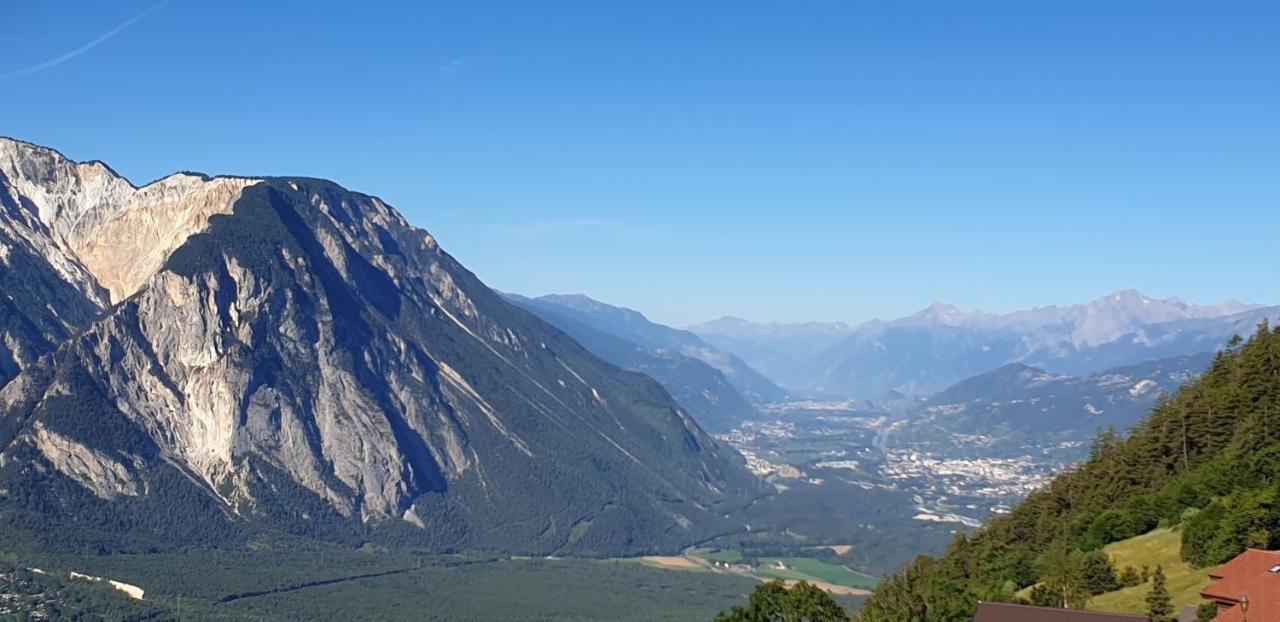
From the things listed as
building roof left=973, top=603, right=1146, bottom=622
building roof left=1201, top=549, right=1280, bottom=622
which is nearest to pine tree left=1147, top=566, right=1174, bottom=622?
building roof left=1201, top=549, right=1280, bottom=622

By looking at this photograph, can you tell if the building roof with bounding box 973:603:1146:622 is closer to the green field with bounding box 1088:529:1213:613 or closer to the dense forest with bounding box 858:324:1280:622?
the green field with bounding box 1088:529:1213:613

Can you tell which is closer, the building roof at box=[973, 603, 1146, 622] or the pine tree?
the building roof at box=[973, 603, 1146, 622]

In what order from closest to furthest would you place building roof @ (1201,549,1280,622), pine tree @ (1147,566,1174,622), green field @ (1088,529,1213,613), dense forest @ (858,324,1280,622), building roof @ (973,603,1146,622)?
1. building roof @ (1201,549,1280,622)
2. building roof @ (973,603,1146,622)
3. pine tree @ (1147,566,1174,622)
4. green field @ (1088,529,1213,613)
5. dense forest @ (858,324,1280,622)

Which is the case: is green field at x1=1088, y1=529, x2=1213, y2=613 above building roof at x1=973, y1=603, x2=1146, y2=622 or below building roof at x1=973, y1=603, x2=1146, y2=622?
below

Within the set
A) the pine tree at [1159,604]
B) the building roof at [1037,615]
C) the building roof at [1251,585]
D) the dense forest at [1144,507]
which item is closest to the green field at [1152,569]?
the dense forest at [1144,507]

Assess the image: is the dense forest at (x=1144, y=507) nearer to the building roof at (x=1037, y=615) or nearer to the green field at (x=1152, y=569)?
the green field at (x=1152, y=569)

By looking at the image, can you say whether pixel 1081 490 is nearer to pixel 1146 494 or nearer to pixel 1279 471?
pixel 1146 494

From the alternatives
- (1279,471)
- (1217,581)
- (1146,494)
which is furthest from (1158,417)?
(1217,581)

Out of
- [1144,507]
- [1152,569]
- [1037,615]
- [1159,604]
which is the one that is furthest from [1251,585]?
[1144,507]
